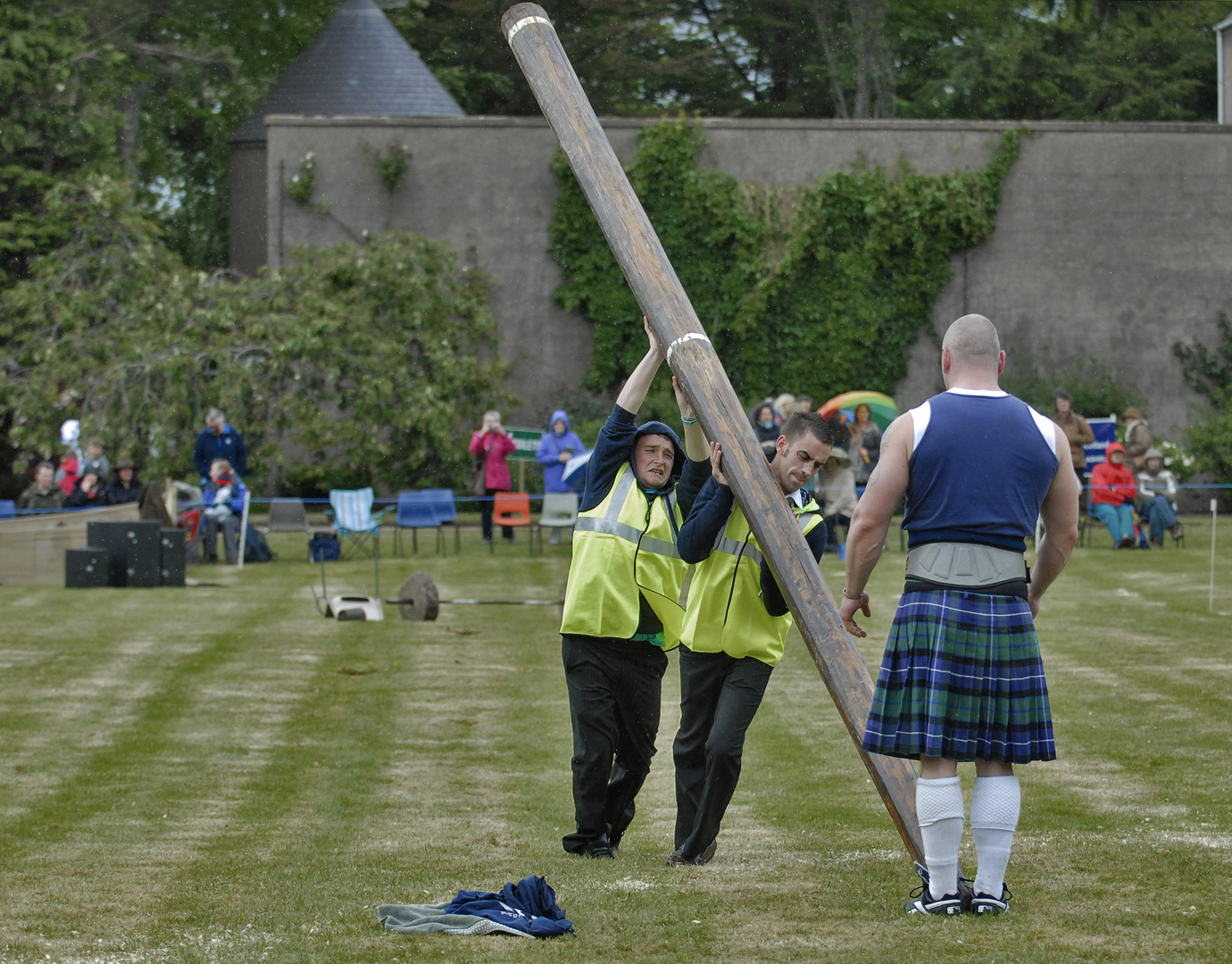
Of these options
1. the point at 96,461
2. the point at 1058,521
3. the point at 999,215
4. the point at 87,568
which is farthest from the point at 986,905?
the point at 999,215

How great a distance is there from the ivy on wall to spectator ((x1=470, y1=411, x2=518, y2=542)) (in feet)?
22.1

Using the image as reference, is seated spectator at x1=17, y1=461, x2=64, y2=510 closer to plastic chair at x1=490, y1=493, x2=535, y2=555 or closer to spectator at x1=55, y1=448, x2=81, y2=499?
spectator at x1=55, y1=448, x2=81, y2=499

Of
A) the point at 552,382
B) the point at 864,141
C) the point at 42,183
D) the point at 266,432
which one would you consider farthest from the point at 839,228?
the point at 42,183

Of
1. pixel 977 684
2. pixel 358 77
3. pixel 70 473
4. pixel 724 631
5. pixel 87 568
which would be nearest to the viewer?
pixel 977 684

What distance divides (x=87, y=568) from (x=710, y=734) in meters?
12.0

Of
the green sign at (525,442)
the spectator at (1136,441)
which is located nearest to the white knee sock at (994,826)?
the spectator at (1136,441)

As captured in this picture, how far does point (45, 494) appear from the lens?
18.4 meters

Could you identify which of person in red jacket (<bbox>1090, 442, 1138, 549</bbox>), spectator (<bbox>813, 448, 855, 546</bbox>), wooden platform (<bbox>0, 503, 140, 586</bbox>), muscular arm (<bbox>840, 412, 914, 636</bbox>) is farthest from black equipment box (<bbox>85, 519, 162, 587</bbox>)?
muscular arm (<bbox>840, 412, 914, 636</bbox>)

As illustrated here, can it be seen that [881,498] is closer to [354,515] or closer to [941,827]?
[941,827]

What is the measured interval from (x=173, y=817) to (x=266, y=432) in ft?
49.5

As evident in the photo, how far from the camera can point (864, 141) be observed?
2641 cm

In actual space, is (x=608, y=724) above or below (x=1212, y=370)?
below

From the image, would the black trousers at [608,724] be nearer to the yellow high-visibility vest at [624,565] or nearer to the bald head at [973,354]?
the yellow high-visibility vest at [624,565]

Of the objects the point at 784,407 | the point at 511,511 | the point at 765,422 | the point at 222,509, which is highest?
the point at 784,407
